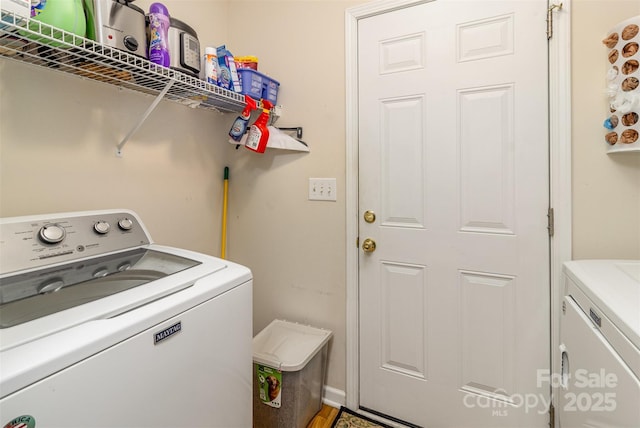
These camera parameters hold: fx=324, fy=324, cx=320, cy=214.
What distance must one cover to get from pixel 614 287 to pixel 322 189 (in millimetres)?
1232

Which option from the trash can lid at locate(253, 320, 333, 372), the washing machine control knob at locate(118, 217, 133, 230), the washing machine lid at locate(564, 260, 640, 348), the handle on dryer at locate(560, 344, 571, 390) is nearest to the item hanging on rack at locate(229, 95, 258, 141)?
the washing machine control knob at locate(118, 217, 133, 230)

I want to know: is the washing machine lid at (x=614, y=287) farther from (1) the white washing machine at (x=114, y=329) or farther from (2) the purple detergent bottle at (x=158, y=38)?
(2) the purple detergent bottle at (x=158, y=38)

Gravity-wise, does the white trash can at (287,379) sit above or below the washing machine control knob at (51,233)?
below

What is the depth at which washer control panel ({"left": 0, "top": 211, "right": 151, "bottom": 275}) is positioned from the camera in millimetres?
926

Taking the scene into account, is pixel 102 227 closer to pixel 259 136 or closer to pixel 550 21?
pixel 259 136

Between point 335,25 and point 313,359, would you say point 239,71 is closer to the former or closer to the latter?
point 335,25

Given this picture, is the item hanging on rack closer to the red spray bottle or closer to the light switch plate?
the red spray bottle

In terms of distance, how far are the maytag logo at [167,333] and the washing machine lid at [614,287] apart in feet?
3.42

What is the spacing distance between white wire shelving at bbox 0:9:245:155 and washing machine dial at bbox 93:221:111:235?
424 millimetres

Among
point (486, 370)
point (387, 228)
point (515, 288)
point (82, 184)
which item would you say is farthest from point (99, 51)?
point (486, 370)

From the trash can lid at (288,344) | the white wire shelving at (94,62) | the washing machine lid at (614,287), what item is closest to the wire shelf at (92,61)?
the white wire shelving at (94,62)

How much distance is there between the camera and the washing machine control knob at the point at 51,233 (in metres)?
0.99

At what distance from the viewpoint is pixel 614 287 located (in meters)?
0.93

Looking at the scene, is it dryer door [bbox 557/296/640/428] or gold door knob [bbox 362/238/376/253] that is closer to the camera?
dryer door [bbox 557/296/640/428]
